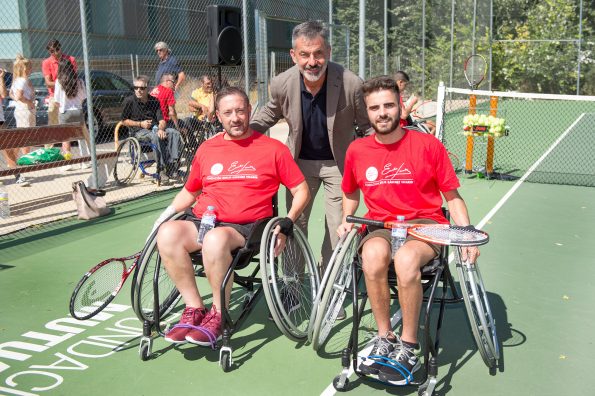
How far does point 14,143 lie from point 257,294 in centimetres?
450

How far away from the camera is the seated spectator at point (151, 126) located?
9461 millimetres

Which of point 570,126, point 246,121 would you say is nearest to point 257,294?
point 246,121

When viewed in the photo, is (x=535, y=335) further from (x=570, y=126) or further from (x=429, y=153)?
(x=570, y=126)

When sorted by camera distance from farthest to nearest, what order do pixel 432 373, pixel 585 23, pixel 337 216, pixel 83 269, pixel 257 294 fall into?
pixel 585 23 → pixel 83 269 → pixel 337 216 → pixel 257 294 → pixel 432 373

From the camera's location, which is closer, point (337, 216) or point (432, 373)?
point (432, 373)

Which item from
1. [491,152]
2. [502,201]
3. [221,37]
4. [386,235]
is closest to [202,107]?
[221,37]

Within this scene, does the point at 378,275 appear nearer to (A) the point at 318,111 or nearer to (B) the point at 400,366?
(B) the point at 400,366

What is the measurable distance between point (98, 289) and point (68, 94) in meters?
6.21

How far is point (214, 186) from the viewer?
4.09m

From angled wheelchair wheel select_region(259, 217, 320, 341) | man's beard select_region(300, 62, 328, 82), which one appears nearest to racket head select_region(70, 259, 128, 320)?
angled wheelchair wheel select_region(259, 217, 320, 341)

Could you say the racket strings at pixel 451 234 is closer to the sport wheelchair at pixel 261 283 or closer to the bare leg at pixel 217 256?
the sport wheelchair at pixel 261 283

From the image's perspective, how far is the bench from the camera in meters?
7.33

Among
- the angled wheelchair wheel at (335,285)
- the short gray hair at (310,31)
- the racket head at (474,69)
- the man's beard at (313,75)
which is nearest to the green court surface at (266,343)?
the angled wheelchair wheel at (335,285)

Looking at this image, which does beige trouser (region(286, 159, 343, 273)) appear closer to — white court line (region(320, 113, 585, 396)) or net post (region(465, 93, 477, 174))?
white court line (region(320, 113, 585, 396))
